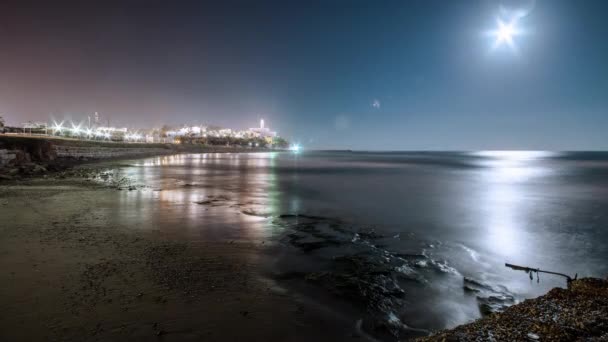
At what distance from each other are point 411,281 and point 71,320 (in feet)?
20.6

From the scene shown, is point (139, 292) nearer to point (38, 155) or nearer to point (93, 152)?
point (38, 155)

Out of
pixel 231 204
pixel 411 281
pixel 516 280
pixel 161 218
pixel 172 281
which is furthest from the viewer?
pixel 231 204

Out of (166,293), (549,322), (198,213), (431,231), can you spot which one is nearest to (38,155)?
(198,213)

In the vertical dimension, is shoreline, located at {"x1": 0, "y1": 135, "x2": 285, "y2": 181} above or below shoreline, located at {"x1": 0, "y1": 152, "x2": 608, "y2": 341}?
above

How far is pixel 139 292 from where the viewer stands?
19.6ft

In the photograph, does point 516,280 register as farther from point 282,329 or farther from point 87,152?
point 87,152

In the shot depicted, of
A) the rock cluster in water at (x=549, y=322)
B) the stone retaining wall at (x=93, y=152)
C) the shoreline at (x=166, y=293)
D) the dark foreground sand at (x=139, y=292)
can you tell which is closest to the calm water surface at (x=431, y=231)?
the shoreline at (x=166, y=293)

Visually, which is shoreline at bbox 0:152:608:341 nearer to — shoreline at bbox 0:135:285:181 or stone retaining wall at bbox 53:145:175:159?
shoreline at bbox 0:135:285:181

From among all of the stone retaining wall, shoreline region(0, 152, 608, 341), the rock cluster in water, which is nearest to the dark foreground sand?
shoreline region(0, 152, 608, 341)

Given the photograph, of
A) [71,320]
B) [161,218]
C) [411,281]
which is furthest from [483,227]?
[71,320]

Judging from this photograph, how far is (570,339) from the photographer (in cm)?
388

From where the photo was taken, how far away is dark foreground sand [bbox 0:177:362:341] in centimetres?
486

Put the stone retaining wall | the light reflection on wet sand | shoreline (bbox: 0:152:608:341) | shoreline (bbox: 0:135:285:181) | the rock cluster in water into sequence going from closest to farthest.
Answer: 1. the rock cluster in water
2. shoreline (bbox: 0:152:608:341)
3. the light reflection on wet sand
4. shoreline (bbox: 0:135:285:181)
5. the stone retaining wall

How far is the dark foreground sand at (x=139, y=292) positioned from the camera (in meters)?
4.86
